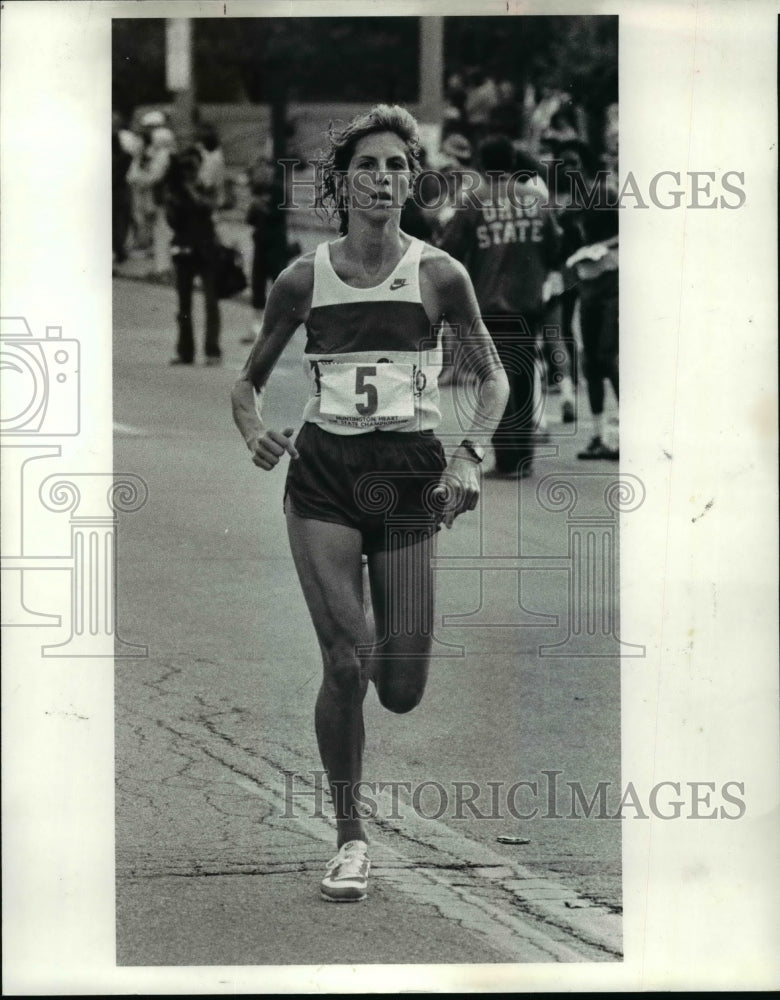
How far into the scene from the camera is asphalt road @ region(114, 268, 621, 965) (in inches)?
148

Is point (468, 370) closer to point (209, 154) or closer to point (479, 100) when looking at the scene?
point (479, 100)

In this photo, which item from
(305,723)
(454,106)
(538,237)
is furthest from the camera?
(305,723)

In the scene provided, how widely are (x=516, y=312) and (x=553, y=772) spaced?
3.99ft

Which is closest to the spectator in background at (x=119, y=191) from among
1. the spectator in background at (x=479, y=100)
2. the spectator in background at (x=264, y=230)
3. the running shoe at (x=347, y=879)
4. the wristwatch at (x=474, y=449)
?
the spectator in background at (x=264, y=230)

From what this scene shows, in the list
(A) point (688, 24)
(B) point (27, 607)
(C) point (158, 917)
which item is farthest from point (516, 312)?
(C) point (158, 917)

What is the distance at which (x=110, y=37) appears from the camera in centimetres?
369

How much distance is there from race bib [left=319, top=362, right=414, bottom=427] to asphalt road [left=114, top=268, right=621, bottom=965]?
9 centimetres

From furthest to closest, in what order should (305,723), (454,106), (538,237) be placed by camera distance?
(305,723) → (538,237) → (454,106)

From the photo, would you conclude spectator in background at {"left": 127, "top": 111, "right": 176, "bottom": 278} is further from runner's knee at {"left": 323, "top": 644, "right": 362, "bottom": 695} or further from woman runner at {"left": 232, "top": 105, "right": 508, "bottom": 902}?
runner's knee at {"left": 323, "top": 644, "right": 362, "bottom": 695}

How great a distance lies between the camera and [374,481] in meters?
3.73

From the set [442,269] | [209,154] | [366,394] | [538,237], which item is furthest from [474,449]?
[209,154]

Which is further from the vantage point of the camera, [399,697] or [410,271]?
[399,697]

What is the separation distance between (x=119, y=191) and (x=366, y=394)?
2.68 ft

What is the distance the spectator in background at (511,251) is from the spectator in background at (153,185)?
0.72m
